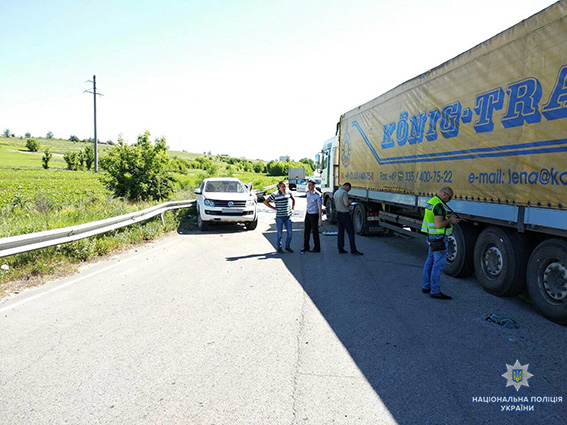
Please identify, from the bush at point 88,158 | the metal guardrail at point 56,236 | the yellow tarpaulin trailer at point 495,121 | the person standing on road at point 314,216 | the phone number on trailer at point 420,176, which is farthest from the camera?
the bush at point 88,158

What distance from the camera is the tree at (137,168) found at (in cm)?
1736

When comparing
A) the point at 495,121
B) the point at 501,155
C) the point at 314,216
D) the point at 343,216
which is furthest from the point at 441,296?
the point at 314,216

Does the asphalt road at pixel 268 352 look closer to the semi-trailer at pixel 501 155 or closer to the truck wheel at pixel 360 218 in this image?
the semi-trailer at pixel 501 155

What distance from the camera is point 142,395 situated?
10.2 ft

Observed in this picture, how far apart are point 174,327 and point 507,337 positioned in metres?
3.89

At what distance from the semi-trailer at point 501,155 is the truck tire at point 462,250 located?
0.02 metres

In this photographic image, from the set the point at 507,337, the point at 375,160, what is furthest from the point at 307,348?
the point at 375,160

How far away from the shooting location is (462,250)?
265 inches

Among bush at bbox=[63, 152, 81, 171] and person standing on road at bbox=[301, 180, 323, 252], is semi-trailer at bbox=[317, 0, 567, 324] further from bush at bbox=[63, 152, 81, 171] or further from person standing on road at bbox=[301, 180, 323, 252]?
bush at bbox=[63, 152, 81, 171]

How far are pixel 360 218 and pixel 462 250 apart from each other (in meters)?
5.49

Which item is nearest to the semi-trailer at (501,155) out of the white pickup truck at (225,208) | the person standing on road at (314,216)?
the person standing on road at (314,216)

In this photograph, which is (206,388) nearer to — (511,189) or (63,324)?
(63,324)

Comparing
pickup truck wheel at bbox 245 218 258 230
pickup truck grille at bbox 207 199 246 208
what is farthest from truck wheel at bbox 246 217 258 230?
pickup truck grille at bbox 207 199 246 208

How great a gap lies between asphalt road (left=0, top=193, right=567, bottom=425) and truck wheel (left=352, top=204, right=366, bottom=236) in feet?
16.2
